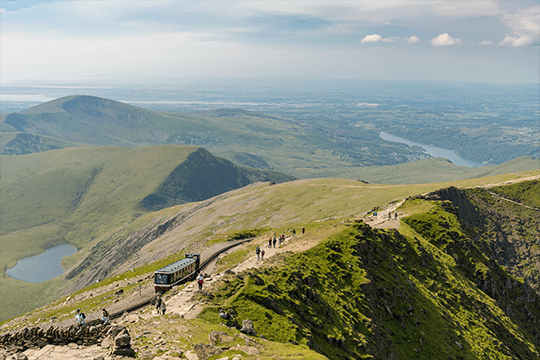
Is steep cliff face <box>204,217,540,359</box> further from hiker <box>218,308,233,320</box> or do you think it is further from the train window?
the train window

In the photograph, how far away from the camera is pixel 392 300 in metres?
59.7

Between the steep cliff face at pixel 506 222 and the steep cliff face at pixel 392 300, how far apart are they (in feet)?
90.5

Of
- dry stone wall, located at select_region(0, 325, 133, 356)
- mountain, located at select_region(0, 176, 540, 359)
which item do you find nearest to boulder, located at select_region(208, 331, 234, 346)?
mountain, located at select_region(0, 176, 540, 359)

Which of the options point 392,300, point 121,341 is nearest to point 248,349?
point 121,341

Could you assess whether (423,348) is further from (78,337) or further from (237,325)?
(78,337)

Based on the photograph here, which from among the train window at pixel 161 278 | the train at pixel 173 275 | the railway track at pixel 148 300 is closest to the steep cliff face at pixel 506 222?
the railway track at pixel 148 300

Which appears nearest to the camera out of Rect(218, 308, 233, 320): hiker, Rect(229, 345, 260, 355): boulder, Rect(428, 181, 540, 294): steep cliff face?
Rect(229, 345, 260, 355): boulder

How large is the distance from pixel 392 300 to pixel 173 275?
36.0 meters

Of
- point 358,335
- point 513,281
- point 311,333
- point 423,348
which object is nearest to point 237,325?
point 311,333

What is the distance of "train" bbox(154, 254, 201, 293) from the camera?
5406 centimetres

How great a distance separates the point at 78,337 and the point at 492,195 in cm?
18082

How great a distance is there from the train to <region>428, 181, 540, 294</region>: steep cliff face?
93311mm

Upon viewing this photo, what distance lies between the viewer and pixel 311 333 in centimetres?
4247

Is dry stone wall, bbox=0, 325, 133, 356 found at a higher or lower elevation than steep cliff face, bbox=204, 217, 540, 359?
higher
